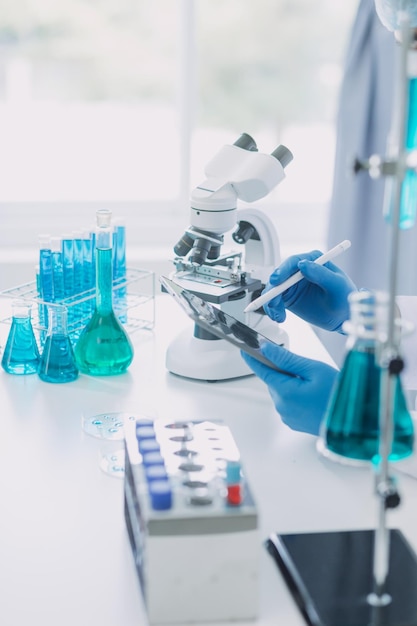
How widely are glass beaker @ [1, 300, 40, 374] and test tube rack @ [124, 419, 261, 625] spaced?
0.72 meters

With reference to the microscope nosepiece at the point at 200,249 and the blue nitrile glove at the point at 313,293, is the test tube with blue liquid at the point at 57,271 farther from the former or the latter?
the blue nitrile glove at the point at 313,293

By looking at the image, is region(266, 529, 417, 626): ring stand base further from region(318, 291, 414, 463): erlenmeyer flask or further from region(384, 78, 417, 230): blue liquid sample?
region(384, 78, 417, 230): blue liquid sample

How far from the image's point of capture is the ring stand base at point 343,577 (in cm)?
94

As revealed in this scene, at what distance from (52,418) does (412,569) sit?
0.72 meters

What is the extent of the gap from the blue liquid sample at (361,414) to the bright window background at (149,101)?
2.39m

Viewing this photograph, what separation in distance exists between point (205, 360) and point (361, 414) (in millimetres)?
825

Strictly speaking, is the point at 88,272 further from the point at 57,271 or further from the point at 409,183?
the point at 409,183

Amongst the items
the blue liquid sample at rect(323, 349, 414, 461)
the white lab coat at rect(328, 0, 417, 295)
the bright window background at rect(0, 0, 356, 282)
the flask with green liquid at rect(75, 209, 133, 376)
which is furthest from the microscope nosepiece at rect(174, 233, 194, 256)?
the bright window background at rect(0, 0, 356, 282)


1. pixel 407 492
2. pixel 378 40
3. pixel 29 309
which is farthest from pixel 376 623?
pixel 378 40

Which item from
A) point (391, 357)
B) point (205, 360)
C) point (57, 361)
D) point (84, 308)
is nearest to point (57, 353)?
point (57, 361)

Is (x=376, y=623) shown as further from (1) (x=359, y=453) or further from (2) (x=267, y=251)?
(2) (x=267, y=251)

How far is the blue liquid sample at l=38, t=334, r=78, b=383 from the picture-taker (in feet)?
5.39

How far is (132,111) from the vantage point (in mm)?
3264

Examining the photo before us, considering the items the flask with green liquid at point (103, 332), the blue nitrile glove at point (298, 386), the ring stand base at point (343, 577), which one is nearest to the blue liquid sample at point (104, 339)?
the flask with green liquid at point (103, 332)
